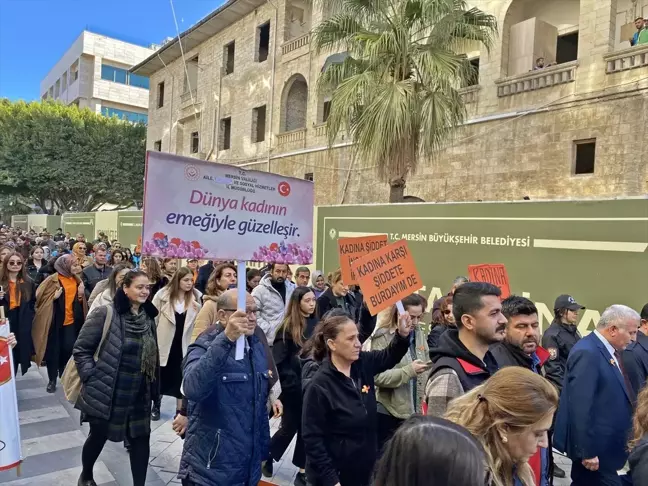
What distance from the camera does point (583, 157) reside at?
11.7 m

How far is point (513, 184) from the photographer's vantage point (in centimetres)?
1255

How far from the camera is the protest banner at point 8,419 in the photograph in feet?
11.1

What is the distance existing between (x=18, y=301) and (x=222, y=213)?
4.42 metres

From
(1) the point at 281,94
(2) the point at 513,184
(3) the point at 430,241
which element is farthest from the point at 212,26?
(3) the point at 430,241

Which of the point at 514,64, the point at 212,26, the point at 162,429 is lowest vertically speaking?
the point at 162,429

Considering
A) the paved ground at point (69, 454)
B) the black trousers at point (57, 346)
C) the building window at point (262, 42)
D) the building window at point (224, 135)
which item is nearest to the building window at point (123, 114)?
the building window at point (224, 135)

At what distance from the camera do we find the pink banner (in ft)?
8.65

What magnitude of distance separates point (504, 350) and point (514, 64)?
1206 centimetres

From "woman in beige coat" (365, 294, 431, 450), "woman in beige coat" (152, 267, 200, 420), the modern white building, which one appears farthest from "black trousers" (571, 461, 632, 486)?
the modern white building

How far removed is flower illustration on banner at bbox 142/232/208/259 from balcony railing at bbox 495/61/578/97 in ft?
38.2

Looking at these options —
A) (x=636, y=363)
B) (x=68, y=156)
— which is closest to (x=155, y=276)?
(x=636, y=363)

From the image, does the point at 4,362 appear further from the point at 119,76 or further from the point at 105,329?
the point at 119,76

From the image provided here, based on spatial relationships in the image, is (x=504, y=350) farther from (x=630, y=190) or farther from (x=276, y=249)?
(x=630, y=190)

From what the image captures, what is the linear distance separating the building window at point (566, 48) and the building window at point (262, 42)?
12.9 metres
